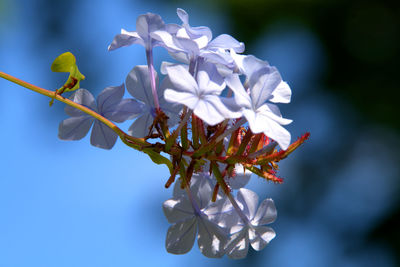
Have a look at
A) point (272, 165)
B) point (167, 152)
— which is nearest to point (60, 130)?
point (167, 152)

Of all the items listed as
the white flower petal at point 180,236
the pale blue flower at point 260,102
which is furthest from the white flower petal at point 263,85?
the white flower petal at point 180,236

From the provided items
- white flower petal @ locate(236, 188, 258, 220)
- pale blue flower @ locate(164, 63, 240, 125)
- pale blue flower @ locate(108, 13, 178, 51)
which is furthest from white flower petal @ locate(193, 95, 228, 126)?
white flower petal @ locate(236, 188, 258, 220)

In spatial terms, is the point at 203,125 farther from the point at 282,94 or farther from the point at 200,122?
the point at 282,94

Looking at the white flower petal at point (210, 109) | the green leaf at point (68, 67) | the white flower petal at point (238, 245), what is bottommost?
the white flower petal at point (238, 245)

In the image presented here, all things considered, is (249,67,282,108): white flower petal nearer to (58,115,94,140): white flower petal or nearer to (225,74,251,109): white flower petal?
(225,74,251,109): white flower petal

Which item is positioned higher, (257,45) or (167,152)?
(167,152)

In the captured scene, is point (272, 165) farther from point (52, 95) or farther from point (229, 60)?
point (52, 95)

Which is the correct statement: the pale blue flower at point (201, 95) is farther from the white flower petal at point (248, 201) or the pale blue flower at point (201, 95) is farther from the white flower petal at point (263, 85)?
the white flower petal at point (248, 201)
